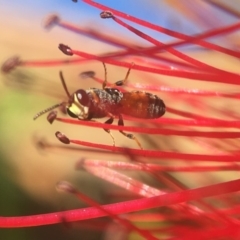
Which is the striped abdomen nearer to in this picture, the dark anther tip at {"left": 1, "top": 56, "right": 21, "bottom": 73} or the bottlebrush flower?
the bottlebrush flower

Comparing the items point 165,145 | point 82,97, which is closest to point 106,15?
point 82,97

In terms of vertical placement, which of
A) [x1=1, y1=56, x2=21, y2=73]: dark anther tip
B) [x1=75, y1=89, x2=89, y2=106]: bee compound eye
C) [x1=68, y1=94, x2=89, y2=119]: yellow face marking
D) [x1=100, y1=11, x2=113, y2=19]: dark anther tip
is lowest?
[x1=68, y1=94, x2=89, y2=119]: yellow face marking

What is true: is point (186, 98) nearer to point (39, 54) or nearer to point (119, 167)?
point (119, 167)

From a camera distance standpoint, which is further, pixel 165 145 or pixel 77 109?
pixel 165 145

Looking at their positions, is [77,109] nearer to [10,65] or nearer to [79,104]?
[79,104]

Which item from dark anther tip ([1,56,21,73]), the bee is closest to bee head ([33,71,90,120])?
the bee

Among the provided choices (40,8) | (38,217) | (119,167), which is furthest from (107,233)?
(40,8)

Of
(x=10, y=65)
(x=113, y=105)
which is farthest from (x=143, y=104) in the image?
(x=10, y=65)

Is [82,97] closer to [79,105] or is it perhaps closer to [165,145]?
[79,105]
